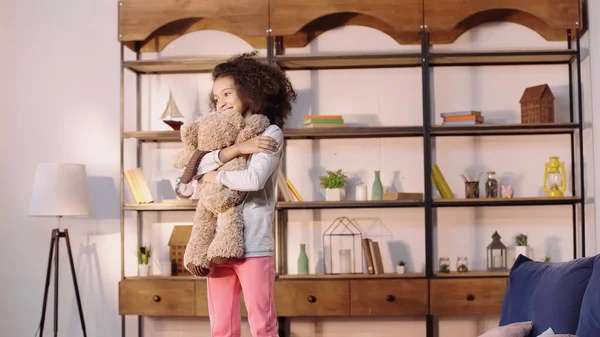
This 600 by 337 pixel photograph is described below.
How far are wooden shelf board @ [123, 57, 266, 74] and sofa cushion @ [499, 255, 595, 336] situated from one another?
2672mm

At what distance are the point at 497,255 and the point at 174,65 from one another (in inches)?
90.6

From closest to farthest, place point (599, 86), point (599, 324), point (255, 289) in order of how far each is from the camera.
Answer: point (599, 324) < point (255, 289) < point (599, 86)

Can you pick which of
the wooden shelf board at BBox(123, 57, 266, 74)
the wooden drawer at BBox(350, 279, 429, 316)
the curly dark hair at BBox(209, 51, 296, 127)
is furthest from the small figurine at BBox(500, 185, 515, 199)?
the curly dark hair at BBox(209, 51, 296, 127)

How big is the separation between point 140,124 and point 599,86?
281 centimetres

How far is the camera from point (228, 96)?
2.95 m

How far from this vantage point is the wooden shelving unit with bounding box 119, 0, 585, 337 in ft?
15.1

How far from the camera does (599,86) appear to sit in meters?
4.49

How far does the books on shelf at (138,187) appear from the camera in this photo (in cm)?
482

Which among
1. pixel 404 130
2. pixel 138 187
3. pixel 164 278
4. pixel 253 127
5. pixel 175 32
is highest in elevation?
pixel 175 32

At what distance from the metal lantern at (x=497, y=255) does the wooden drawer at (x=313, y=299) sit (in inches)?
36.0

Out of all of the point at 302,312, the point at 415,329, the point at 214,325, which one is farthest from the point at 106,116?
the point at 214,325

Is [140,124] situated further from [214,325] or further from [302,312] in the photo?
[214,325]

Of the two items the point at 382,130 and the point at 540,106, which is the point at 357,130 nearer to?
the point at 382,130

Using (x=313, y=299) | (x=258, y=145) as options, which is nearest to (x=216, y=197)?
(x=258, y=145)
